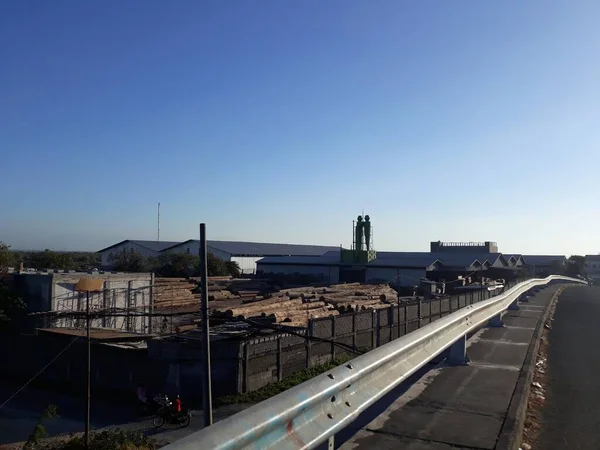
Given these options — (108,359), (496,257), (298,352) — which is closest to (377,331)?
(298,352)

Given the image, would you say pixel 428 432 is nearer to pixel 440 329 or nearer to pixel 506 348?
pixel 440 329

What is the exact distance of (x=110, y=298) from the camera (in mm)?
23516

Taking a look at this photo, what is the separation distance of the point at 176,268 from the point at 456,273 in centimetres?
2525

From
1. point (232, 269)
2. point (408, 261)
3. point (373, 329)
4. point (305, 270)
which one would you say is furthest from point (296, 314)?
point (305, 270)

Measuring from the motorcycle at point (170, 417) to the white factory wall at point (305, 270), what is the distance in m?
41.5

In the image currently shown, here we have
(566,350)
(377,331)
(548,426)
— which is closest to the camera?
(548,426)

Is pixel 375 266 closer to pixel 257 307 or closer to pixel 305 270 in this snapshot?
pixel 305 270

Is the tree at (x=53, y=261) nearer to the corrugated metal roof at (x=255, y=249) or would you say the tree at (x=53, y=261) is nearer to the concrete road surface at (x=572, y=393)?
the corrugated metal roof at (x=255, y=249)

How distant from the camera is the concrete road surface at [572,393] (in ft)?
21.4

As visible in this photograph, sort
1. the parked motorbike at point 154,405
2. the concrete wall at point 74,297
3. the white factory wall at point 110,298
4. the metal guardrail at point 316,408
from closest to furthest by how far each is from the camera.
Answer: the metal guardrail at point 316,408, the parked motorbike at point 154,405, the concrete wall at point 74,297, the white factory wall at point 110,298

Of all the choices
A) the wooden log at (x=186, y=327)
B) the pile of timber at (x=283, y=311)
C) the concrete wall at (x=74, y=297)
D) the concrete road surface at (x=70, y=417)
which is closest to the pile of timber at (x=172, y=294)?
the concrete wall at (x=74, y=297)

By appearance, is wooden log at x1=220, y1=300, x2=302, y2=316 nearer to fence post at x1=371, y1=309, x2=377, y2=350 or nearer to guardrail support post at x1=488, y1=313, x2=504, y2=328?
fence post at x1=371, y1=309, x2=377, y2=350

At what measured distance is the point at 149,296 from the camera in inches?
1027

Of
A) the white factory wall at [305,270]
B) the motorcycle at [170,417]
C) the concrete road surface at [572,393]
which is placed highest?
the white factory wall at [305,270]
